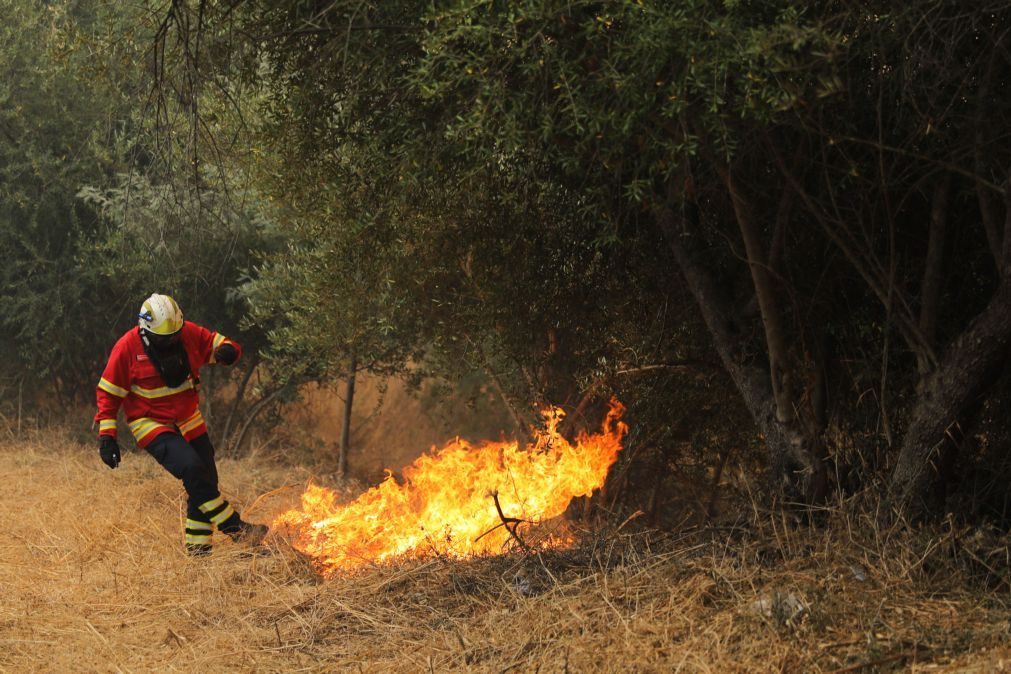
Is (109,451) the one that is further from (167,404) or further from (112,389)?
(167,404)

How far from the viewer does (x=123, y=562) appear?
25.5 feet

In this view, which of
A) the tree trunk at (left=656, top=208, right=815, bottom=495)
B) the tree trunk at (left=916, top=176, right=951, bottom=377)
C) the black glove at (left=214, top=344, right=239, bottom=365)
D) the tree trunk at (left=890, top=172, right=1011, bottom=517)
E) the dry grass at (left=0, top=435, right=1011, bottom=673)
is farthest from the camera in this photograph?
the black glove at (left=214, top=344, right=239, bottom=365)

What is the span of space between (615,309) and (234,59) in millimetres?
3223

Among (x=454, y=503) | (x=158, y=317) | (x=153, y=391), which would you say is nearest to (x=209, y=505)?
(x=153, y=391)

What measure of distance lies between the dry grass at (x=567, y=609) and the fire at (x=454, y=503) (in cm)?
48

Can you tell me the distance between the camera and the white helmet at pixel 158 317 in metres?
7.76

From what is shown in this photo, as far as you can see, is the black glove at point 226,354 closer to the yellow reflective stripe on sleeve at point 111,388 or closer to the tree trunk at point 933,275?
the yellow reflective stripe on sleeve at point 111,388

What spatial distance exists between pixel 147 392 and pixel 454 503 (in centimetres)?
235

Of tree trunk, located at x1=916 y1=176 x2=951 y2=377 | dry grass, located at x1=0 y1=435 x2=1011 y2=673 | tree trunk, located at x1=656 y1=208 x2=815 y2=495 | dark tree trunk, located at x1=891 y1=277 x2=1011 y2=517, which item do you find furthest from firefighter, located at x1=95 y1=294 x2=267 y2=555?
tree trunk, located at x1=916 y1=176 x2=951 y2=377

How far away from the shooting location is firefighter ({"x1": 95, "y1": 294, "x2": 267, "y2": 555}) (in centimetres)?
778

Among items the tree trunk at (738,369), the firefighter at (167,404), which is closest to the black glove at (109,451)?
the firefighter at (167,404)

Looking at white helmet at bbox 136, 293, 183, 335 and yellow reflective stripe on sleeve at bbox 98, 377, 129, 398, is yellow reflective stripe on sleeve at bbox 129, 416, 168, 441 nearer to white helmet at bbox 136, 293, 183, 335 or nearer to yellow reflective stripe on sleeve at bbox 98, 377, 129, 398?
yellow reflective stripe on sleeve at bbox 98, 377, 129, 398

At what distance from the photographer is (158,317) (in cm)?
776

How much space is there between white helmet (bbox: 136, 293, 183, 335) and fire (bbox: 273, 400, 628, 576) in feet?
5.33
